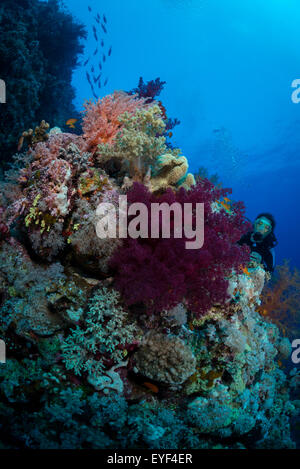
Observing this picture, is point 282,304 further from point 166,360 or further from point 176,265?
point 176,265

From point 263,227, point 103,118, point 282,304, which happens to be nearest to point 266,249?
point 263,227

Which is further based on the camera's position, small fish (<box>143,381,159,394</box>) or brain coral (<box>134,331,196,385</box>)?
small fish (<box>143,381,159,394</box>)

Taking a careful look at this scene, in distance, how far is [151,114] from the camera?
4.14m

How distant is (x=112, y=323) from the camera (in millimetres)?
3020

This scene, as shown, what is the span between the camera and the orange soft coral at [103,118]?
436 cm

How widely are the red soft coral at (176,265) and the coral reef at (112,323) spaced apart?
0.02m

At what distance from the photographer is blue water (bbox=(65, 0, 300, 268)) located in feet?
136

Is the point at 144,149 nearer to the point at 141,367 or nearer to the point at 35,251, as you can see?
the point at 35,251

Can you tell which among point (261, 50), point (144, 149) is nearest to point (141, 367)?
point (144, 149)

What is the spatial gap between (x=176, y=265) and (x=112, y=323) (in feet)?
3.41

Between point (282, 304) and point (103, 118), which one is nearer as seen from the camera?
point (103, 118)

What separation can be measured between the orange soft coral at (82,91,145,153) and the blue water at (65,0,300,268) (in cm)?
3541

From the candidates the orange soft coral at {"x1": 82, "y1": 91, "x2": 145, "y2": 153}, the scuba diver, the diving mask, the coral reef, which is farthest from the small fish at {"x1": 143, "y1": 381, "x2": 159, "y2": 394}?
the diving mask

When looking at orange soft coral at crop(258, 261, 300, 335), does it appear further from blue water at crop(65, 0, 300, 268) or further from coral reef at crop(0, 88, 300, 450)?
blue water at crop(65, 0, 300, 268)
